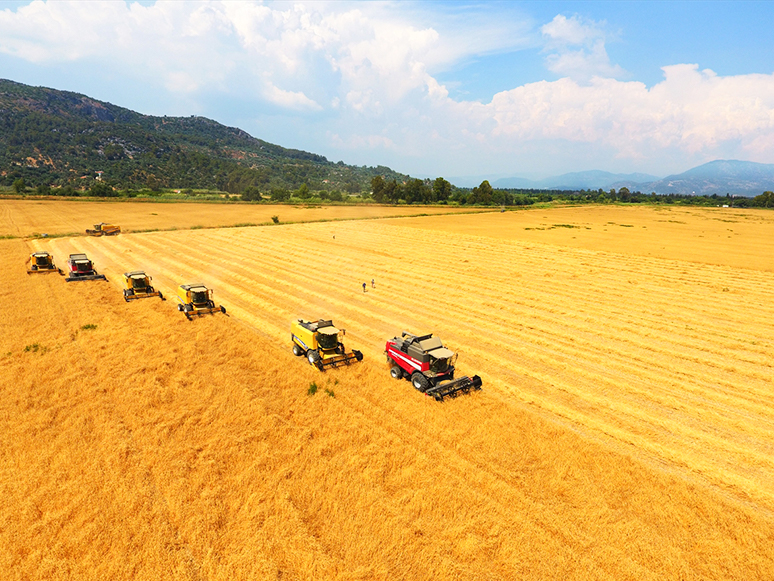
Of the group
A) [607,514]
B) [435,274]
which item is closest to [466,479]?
[607,514]

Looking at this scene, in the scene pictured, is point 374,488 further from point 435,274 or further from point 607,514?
point 435,274

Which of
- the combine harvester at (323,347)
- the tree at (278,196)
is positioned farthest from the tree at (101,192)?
the combine harvester at (323,347)

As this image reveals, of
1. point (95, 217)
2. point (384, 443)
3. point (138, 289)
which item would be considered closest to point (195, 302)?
point (138, 289)

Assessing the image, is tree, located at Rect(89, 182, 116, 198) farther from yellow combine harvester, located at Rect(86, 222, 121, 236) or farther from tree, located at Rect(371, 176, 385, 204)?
tree, located at Rect(371, 176, 385, 204)

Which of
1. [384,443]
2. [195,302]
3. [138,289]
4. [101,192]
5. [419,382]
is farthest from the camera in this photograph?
[101,192]

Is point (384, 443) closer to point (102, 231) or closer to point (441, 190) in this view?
point (102, 231)

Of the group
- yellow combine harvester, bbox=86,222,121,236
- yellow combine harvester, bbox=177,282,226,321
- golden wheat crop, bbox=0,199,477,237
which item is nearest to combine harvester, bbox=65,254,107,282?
yellow combine harvester, bbox=177,282,226,321
